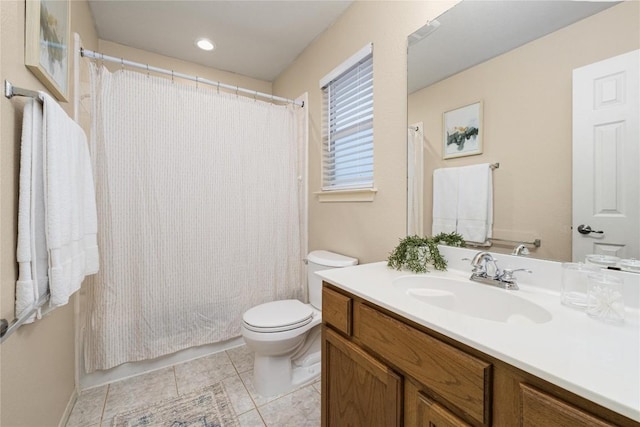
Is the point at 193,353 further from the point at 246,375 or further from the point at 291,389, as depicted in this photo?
the point at 291,389

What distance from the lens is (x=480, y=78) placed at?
1134 mm

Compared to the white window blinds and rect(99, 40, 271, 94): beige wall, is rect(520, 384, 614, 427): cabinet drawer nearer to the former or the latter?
the white window blinds

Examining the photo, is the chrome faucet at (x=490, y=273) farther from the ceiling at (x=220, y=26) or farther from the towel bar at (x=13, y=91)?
the ceiling at (x=220, y=26)

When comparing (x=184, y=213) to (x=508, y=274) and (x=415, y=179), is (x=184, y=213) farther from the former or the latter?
(x=508, y=274)

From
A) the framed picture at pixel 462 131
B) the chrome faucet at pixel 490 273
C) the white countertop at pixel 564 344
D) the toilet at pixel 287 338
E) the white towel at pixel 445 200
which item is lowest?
the toilet at pixel 287 338

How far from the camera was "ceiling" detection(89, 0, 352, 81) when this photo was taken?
69.8 inches

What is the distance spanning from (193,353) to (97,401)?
1.82ft

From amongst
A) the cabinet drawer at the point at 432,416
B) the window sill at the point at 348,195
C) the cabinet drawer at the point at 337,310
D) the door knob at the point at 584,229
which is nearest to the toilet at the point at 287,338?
the window sill at the point at 348,195

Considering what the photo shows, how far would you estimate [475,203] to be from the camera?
1168mm

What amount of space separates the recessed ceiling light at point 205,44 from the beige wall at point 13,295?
1430 millimetres

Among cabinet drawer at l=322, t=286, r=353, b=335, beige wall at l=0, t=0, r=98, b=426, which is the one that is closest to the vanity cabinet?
cabinet drawer at l=322, t=286, r=353, b=335

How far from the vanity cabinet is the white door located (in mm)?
605

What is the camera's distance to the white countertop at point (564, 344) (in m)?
0.44

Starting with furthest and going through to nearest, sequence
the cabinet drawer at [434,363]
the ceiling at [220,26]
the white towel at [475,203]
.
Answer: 1. the ceiling at [220,26]
2. the white towel at [475,203]
3. the cabinet drawer at [434,363]
